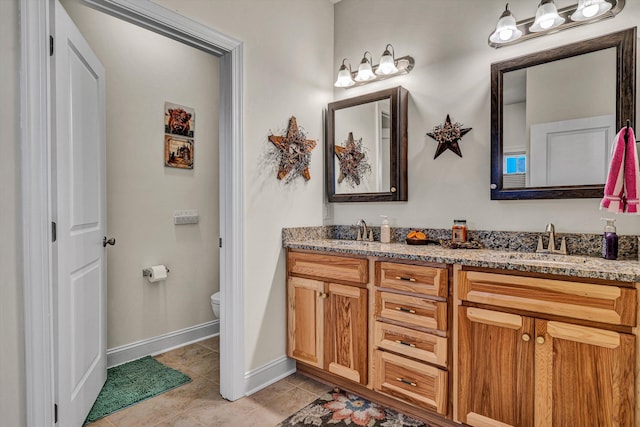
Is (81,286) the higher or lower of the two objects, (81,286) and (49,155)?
the lower

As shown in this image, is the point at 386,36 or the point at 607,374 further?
the point at 386,36

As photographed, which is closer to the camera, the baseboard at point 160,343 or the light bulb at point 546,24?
the light bulb at point 546,24

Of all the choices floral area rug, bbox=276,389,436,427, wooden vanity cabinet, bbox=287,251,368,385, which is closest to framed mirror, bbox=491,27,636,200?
wooden vanity cabinet, bbox=287,251,368,385

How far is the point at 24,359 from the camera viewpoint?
138 centimetres

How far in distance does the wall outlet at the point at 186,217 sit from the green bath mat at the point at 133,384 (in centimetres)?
108

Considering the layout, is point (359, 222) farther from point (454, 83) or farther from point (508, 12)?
point (508, 12)

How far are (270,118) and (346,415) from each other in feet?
6.08

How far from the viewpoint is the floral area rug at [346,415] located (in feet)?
6.10

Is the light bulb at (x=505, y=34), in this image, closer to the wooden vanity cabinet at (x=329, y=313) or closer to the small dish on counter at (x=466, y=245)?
the small dish on counter at (x=466, y=245)

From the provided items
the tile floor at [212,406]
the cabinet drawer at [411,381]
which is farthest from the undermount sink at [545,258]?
the tile floor at [212,406]

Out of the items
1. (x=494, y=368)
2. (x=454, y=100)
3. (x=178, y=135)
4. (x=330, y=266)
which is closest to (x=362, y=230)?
(x=330, y=266)

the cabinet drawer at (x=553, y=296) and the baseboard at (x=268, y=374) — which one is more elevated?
the cabinet drawer at (x=553, y=296)

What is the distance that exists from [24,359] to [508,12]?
2.79m

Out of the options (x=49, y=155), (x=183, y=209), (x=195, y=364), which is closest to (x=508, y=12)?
(x=49, y=155)
